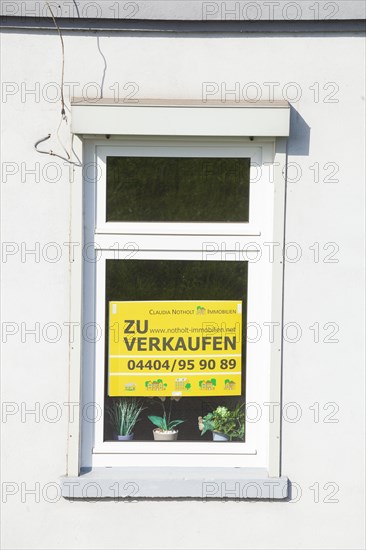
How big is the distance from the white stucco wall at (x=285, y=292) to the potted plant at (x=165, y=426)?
396mm

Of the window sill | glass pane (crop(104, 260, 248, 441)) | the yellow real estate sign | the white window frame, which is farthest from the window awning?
the window sill

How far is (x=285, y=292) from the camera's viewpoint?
5.12 m

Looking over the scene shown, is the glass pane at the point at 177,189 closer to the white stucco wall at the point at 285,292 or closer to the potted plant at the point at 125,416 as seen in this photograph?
the white stucco wall at the point at 285,292

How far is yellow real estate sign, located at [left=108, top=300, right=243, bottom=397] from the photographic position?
5227 millimetres

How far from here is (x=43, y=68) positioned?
507cm

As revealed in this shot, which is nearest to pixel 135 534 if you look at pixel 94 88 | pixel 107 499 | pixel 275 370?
pixel 107 499

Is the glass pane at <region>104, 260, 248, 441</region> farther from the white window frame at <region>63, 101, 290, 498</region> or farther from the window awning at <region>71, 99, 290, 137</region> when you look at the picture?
the window awning at <region>71, 99, 290, 137</region>

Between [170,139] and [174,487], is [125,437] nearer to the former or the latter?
[174,487]

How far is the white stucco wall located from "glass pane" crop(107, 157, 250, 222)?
0.30 metres

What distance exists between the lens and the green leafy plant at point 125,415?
5270mm

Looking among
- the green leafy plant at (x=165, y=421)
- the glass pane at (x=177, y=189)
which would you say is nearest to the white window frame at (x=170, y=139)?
the glass pane at (x=177, y=189)

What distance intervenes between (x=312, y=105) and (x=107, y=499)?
2626 mm

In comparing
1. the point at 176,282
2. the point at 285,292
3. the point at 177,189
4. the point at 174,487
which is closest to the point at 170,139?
the point at 177,189

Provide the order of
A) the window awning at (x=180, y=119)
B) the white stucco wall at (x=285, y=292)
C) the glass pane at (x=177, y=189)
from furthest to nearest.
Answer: the glass pane at (x=177, y=189)
the white stucco wall at (x=285, y=292)
the window awning at (x=180, y=119)
